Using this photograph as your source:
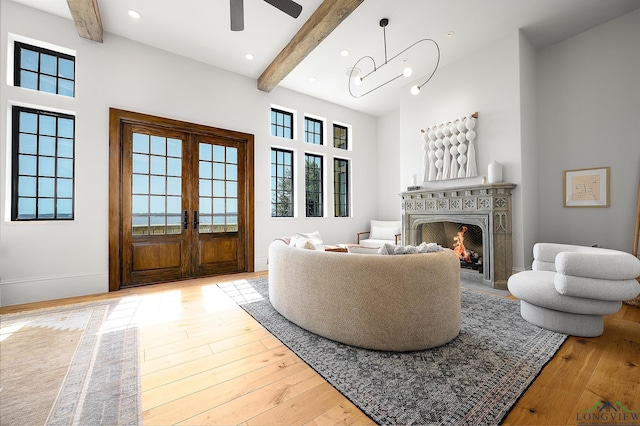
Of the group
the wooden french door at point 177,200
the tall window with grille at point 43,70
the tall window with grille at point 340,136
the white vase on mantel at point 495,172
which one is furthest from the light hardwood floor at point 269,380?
the tall window with grille at point 340,136

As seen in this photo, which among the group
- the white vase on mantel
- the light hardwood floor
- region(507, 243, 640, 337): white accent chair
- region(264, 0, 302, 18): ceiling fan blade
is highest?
region(264, 0, 302, 18): ceiling fan blade

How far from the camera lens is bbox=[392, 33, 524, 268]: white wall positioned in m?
3.80

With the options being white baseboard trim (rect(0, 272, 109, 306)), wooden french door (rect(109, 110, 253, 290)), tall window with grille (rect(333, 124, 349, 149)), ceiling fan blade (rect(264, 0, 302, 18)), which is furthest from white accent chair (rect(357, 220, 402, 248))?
white baseboard trim (rect(0, 272, 109, 306))

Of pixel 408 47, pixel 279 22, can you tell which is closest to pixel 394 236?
pixel 408 47

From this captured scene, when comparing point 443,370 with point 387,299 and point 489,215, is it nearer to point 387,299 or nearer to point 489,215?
point 387,299

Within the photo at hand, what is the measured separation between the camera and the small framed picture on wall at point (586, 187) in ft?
11.9

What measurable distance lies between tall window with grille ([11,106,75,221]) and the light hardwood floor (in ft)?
7.40

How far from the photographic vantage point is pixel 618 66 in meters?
3.51

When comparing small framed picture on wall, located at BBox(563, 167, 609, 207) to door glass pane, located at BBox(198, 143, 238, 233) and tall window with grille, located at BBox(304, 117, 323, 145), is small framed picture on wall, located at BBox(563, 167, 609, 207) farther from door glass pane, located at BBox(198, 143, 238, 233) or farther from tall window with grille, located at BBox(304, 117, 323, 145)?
door glass pane, located at BBox(198, 143, 238, 233)

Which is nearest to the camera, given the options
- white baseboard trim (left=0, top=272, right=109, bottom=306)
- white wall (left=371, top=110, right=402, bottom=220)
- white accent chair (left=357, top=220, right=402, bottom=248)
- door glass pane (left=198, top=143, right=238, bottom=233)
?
white baseboard trim (left=0, top=272, right=109, bottom=306)

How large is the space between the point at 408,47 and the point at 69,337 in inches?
214

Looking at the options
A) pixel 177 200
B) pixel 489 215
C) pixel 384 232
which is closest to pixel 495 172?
pixel 489 215

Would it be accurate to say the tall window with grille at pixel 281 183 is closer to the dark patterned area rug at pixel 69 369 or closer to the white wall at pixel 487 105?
the white wall at pixel 487 105

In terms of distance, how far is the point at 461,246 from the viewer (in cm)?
456
